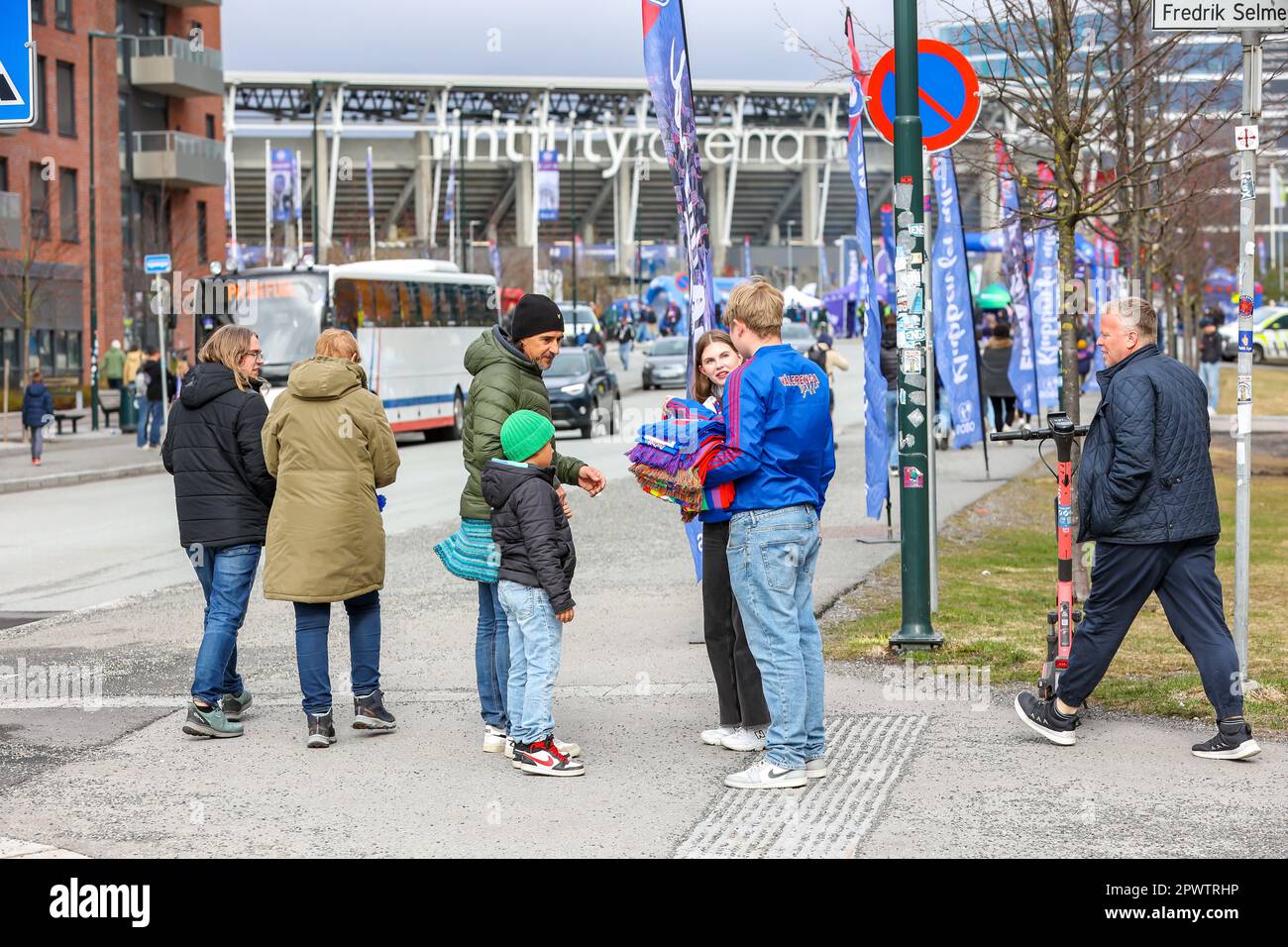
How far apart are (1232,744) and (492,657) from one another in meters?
3.03

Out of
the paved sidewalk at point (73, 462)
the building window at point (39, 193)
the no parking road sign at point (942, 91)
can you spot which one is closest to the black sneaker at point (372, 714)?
the no parking road sign at point (942, 91)

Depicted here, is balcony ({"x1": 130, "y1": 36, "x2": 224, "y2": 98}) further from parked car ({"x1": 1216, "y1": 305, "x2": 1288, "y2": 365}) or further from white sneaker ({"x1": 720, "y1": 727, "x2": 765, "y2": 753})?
white sneaker ({"x1": 720, "y1": 727, "x2": 765, "y2": 753})

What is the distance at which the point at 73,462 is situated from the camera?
28.1m

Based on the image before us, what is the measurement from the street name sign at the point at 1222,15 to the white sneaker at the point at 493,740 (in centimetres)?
420

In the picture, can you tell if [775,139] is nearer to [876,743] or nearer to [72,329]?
[72,329]

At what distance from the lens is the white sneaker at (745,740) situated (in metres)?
7.12

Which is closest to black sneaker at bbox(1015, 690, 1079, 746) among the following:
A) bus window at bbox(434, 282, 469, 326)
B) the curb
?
the curb

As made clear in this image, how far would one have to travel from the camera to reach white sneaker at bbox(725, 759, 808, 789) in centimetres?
645

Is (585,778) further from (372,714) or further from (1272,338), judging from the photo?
(1272,338)

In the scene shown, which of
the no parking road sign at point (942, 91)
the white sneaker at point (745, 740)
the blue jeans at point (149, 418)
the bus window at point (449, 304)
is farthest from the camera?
the bus window at point (449, 304)

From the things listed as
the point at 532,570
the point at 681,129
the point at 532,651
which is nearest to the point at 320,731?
the point at 532,651

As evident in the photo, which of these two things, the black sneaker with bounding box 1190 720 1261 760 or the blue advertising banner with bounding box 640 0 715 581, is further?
the blue advertising banner with bounding box 640 0 715 581

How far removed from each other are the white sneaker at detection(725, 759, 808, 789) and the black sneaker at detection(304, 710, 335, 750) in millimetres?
1869

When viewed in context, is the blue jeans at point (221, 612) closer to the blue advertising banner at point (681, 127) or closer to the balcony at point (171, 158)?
the blue advertising banner at point (681, 127)
